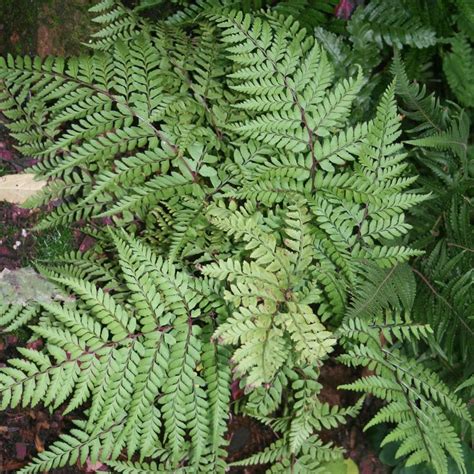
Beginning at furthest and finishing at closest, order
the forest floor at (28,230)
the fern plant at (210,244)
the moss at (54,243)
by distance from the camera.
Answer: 1. the moss at (54,243)
2. the forest floor at (28,230)
3. the fern plant at (210,244)

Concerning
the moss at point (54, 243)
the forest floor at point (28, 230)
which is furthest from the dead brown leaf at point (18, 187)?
the moss at point (54, 243)

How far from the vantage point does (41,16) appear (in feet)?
9.94

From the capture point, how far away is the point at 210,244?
2879mm

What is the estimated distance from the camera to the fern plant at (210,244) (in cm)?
238

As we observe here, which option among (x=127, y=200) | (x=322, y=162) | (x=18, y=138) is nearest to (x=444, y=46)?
(x=322, y=162)

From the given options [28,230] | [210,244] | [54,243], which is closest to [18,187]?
[28,230]

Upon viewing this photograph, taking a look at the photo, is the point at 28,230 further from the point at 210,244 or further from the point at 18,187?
the point at 210,244

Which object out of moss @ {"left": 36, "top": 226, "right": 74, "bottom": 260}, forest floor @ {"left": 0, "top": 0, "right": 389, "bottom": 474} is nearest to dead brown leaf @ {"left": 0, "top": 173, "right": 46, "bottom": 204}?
forest floor @ {"left": 0, "top": 0, "right": 389, "bottom": 474}

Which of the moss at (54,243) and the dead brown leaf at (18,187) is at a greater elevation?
the dead brown leaf at (18,187)

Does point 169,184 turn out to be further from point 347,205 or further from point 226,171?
point 347,205

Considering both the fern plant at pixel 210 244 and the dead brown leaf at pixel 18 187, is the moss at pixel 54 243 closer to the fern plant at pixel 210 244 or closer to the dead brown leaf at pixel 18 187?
the fern plant at pixel 210 244

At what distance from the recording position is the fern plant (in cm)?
238

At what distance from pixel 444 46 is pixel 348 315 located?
206cm

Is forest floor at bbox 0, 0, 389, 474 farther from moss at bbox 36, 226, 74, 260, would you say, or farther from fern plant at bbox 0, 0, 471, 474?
fern plant at bbox 0, 0, 471, 474
